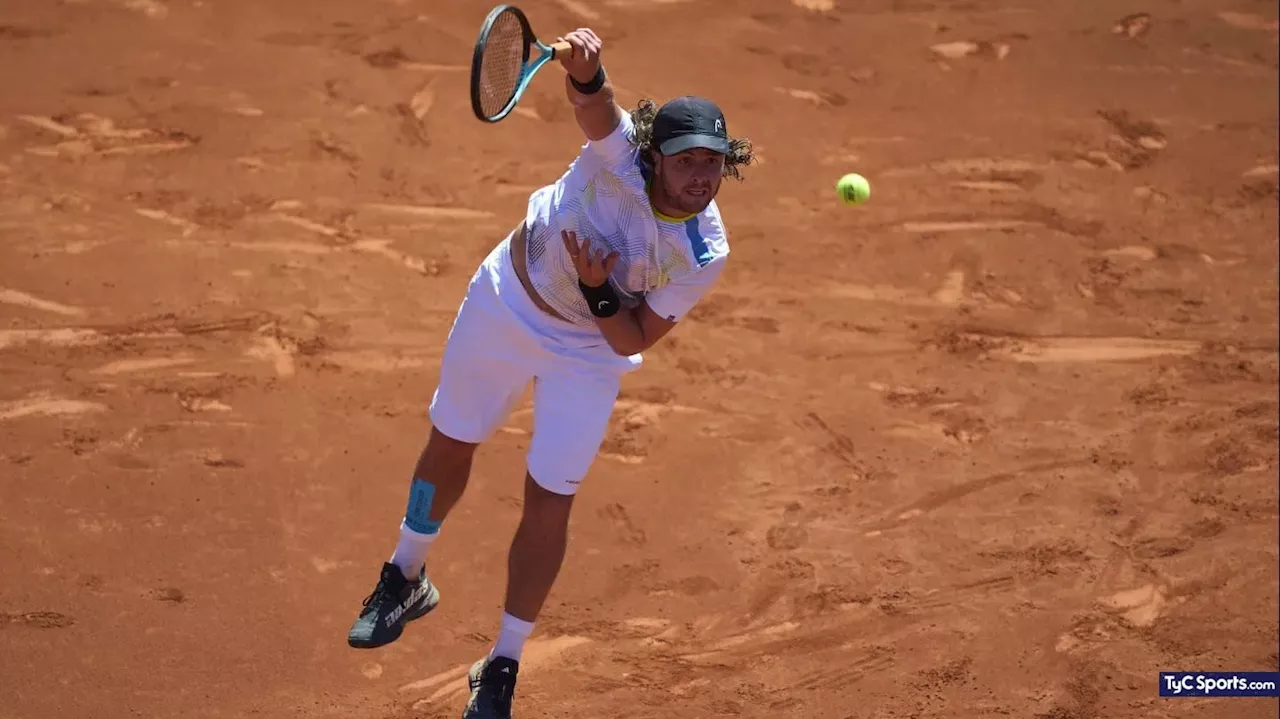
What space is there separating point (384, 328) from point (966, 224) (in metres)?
3.64

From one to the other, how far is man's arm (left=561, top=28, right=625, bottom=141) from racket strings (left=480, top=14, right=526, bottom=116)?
0.23 m

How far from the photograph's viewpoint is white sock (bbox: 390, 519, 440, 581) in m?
5.27

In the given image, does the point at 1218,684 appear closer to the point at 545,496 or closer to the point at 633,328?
the point at 545,496

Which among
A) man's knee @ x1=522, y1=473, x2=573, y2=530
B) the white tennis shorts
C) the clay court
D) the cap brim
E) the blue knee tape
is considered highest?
the cap brim

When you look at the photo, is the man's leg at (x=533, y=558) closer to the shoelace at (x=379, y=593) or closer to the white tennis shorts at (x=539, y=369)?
the white tennis shorts at (x=539, y=369)

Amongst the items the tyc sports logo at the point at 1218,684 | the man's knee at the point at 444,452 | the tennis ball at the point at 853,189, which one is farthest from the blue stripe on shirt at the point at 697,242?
the tyc sports logo at the point at 1218,684

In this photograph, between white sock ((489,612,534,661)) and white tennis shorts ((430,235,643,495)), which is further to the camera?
white sock ((489,612,534,661))

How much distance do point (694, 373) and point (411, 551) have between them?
2.47 meters

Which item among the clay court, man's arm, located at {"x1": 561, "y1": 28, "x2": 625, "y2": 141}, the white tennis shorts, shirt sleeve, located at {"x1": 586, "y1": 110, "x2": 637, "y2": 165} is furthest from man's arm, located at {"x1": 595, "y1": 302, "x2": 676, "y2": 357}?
the clay court

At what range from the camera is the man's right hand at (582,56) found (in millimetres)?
4398

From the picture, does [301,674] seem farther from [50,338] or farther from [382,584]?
[50,338]

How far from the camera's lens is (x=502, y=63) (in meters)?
4.62

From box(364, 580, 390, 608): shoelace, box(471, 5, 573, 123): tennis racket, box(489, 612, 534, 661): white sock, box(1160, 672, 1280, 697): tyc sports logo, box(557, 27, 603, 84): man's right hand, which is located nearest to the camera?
box(471, 5, 573, 123): tennis racket

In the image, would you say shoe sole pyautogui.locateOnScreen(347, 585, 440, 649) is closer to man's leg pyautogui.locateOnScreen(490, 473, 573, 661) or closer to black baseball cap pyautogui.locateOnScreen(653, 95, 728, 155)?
man's leg pyautogui.locateOnScreen(490, 473, 573, 661)
